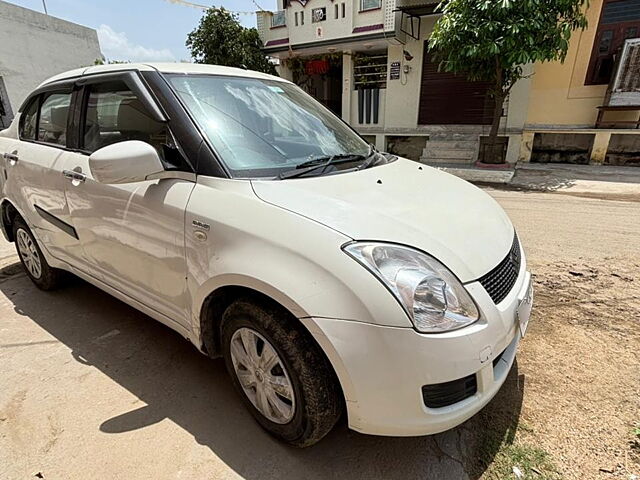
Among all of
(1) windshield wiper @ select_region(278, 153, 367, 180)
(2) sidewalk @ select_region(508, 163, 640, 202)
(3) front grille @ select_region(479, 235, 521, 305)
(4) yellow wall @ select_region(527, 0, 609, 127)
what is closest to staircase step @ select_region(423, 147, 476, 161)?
(2) sidewalk @ select_region(508, 163, 640, 202)

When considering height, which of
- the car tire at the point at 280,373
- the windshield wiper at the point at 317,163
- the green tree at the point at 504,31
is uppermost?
the green tree at the point at 504,31

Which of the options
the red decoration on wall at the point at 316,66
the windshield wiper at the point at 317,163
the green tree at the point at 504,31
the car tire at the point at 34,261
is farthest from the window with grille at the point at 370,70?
the car tire at the point at 34,261

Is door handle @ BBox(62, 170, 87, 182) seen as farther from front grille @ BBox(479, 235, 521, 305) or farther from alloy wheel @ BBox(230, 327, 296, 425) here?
front grille @ BBox(479, 235, 521, 305)

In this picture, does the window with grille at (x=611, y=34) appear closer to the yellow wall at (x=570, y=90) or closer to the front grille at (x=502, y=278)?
the yellow wall at (x=570, y=90)

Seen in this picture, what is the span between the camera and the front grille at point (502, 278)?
1.52 m

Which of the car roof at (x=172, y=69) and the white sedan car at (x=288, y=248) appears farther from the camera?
the car roof at (x=172, y=69)

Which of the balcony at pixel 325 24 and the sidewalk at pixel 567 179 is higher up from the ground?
the balcony at pixel 325 24

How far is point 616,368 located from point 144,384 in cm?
263

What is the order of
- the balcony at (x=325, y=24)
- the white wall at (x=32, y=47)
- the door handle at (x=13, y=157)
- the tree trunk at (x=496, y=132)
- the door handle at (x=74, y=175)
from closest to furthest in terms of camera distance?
the door handle at (x=74, y=175) < the door handle at (x=13, y=157) < the tree trunk at (x=496, y=132) < the balcony at (x=325, y=24) < the white wall at (x=32, y=47)

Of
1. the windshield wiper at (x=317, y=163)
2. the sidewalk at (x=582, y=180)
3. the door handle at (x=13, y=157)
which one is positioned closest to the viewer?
the windshield wiper at (x=317, y=163)

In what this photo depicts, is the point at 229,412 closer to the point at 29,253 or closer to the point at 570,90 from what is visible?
the point at 29,253

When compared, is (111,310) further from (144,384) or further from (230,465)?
(230,465)

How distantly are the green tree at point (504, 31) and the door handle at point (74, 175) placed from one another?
707cm

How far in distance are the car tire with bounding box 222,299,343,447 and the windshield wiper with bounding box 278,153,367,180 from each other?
0.62 metres
